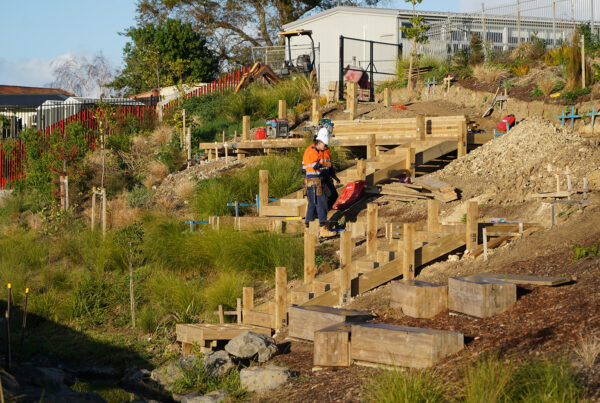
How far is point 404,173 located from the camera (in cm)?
1634

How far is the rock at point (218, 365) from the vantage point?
376 inches

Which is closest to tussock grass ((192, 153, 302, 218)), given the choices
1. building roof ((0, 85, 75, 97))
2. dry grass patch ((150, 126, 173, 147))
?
dry grass patch ((150, 126, 173, 147))

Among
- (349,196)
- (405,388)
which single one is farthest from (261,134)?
(405,388)

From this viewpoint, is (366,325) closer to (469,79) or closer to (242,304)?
(242,304)

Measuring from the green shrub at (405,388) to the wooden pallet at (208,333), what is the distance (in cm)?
391

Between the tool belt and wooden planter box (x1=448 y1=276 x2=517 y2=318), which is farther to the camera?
the tool belt

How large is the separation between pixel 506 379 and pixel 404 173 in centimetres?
1049

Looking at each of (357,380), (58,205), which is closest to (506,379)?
(357,380)

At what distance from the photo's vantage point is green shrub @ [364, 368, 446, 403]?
624cm

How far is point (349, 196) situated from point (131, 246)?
4.14 metres

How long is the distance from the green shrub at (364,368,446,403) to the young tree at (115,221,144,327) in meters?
7.37

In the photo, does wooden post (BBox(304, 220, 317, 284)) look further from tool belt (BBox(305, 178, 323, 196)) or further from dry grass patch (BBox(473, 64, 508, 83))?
dry grass patch (BBox(473, 64, 508, 83))

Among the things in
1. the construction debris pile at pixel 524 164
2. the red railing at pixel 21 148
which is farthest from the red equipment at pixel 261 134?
the red railing at pixel 21 148

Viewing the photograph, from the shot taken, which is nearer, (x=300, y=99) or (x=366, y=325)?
(x=366, y=325)
